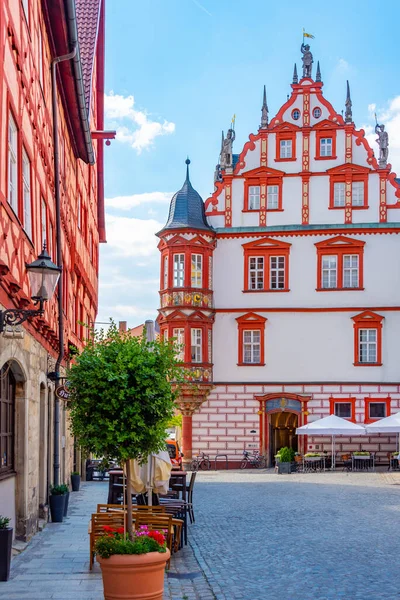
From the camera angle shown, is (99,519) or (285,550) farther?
(285,550)

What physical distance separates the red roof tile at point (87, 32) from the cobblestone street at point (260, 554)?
449 inches

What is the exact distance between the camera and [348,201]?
131ft

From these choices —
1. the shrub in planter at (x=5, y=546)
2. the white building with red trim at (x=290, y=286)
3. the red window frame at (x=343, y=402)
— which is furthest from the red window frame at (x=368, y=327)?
the shrub in planter at (x=5, y=546)

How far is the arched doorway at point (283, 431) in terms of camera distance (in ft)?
133

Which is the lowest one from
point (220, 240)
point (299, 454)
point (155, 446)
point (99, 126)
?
point (299, 454)

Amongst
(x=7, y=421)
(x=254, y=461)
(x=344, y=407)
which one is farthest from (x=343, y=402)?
(x=7, y=421)

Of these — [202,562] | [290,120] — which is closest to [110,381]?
[202,562]

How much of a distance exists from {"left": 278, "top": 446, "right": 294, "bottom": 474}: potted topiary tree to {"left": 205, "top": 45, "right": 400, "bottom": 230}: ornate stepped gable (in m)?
9.95

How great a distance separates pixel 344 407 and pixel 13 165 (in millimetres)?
29055

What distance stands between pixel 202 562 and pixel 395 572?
2.66 m

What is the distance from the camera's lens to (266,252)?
40344 mm

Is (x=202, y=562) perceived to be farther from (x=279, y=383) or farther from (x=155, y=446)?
(x=279, y=383)

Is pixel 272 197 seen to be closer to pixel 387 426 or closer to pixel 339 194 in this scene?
pixel 339 194

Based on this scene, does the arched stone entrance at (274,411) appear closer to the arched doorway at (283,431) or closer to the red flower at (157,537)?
the arched doorway at (283,431)
